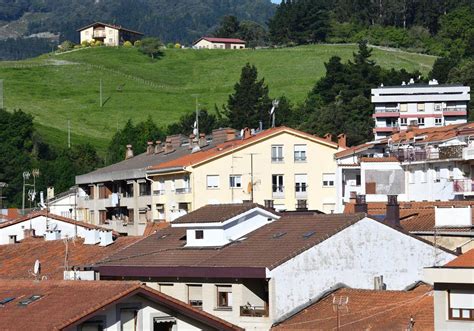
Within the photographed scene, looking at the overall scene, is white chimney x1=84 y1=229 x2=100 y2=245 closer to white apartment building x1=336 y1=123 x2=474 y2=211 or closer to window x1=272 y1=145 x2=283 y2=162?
white apartment building x1=336 y1=123 x2=474 y2=211

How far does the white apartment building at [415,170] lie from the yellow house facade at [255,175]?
2.93 feet

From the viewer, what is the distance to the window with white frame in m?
68.6

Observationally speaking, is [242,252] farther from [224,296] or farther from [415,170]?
[415,170]

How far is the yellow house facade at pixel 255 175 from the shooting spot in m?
66.3

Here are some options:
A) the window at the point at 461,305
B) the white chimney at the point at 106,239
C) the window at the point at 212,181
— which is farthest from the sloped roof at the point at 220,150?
the window at the point at 461,305

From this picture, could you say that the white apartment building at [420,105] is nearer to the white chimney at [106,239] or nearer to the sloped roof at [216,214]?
the white chimney at [106,239]

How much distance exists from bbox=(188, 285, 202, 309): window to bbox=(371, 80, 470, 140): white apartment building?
80741 mm

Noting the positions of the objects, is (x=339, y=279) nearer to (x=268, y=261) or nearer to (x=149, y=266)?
(x=268, y=261)

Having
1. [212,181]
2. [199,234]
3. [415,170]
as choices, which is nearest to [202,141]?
[212,181]

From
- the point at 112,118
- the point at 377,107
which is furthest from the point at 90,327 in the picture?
the point at 112,118

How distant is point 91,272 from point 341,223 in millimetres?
6444

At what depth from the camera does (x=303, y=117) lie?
411 ft

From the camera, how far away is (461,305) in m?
26.0

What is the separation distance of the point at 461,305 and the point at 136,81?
15444 centimetres
